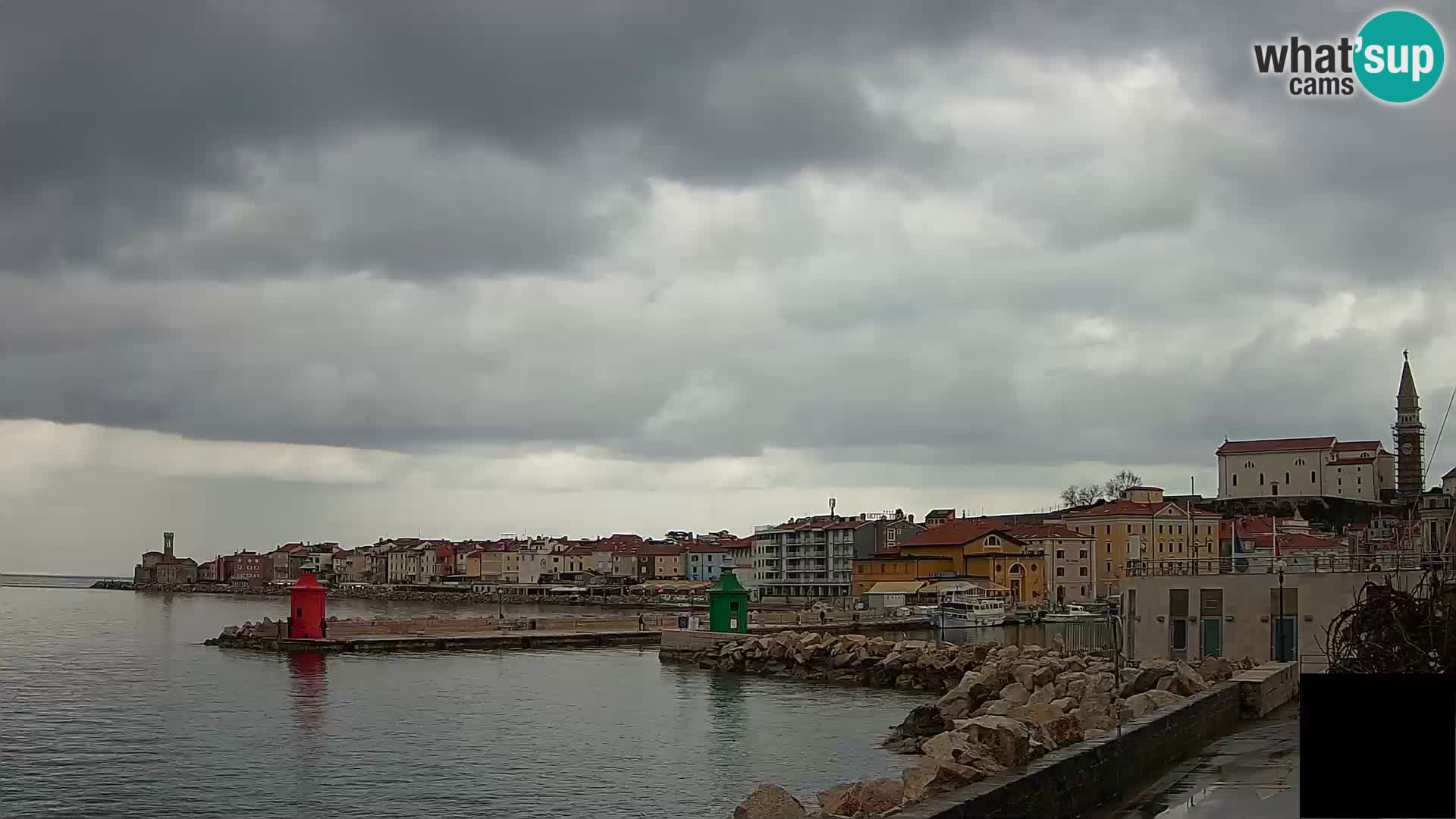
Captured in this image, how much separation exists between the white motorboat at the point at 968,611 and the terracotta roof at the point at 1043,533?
17.9 metres

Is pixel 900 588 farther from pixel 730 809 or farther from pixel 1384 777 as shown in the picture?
pixel 1384 777

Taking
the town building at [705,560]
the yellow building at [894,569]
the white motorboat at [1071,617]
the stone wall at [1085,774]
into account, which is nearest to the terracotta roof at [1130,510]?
the white motorboat at [1071,617]

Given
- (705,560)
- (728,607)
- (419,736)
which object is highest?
(728,607)

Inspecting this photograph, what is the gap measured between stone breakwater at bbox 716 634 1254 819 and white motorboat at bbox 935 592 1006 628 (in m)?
29.9

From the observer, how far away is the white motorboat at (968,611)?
260 ft

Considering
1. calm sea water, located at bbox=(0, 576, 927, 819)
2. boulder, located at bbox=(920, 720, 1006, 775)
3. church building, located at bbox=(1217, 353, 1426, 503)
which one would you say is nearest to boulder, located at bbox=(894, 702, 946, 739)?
calm sea water, located at bbox=(0, 576, 927, 819)

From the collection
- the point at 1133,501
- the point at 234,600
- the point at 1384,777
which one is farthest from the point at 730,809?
the point at 234,600

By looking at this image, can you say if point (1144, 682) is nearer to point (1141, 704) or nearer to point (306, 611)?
point (1141, 704)

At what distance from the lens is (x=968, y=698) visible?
93.6 ft

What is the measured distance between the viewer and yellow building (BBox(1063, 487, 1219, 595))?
103312 millimetres

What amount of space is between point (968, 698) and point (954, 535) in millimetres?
73427

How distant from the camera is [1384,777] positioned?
5.19 metres

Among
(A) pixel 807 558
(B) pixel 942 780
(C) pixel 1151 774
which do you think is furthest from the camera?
(A) pixel 807 558

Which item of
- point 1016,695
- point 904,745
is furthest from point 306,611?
point 1016,695
